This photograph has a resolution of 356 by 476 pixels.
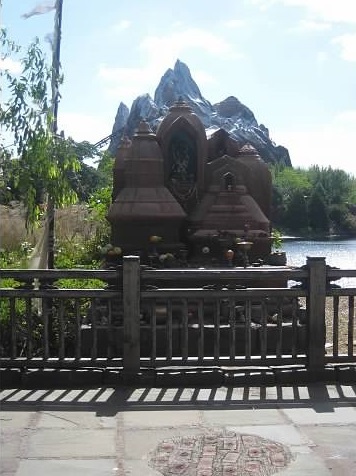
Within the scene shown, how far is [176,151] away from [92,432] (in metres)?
7.65

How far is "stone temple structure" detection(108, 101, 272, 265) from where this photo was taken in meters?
10.5

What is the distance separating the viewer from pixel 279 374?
5746 millimetres

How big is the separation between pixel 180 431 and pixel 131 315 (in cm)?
152

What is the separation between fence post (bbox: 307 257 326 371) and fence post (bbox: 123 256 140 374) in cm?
153

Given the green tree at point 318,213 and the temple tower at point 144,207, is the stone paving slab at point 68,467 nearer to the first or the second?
the temple tower at point 144,207

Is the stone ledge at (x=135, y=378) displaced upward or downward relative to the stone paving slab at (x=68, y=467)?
upward

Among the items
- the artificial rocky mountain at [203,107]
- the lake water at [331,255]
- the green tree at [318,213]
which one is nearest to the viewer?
the lake water at [331,255]

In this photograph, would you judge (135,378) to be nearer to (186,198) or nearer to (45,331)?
(45,331)

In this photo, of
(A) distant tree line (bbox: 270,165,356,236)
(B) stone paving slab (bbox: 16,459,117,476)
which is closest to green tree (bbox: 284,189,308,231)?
(A) distant tree line (bbox: 270,165,356,236)

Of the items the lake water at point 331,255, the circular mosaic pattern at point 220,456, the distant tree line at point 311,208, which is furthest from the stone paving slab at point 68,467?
the distant tree line at point 311,208

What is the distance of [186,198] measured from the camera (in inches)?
446

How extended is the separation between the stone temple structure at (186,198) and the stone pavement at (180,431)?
4.64 metres

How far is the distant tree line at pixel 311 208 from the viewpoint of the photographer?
73.1 meters

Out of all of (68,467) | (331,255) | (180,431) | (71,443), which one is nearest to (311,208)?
(331,255)
